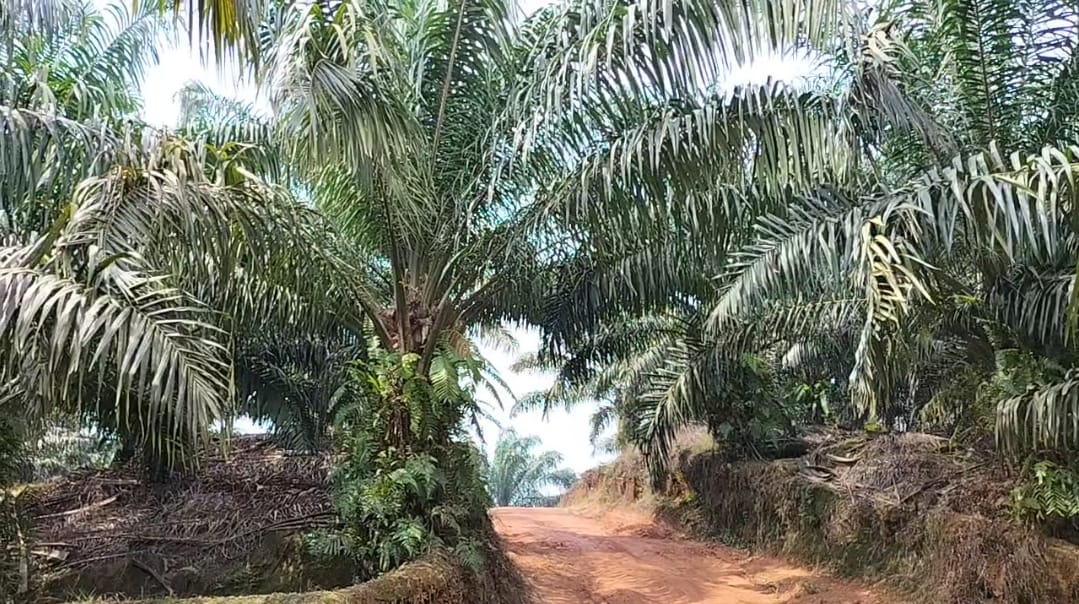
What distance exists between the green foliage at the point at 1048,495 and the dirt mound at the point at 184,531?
4583 millimetres

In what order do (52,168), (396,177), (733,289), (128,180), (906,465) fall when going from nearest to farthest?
1. (128,180)
2. (52,168)
3. (396,177)
4. (733,289)
5. (906,465)

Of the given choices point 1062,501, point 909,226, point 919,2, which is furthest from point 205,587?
point 919,2

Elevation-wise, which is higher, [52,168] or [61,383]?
[52,168]

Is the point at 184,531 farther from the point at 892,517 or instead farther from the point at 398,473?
the point at 892,517

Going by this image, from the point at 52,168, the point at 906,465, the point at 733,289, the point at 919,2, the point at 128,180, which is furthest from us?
the point at 906,465

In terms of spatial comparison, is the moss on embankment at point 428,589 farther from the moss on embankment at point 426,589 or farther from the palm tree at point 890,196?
the palm tree at point 890,196

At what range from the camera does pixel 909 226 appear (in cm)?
476

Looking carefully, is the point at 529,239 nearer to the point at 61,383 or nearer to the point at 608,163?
the point at 608,163

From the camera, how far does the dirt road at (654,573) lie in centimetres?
736

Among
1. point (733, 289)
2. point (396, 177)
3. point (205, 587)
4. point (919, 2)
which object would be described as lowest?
point (205, 587)

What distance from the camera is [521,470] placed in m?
29.5

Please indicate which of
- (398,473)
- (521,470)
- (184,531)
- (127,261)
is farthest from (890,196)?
(521,470)

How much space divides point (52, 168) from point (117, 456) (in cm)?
423

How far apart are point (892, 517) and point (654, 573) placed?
96.2 inches
